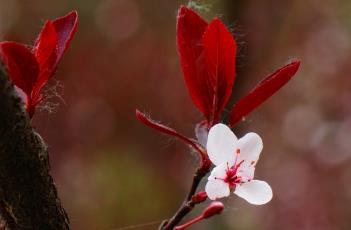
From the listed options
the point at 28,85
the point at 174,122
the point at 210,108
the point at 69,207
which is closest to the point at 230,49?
the point at 210,108

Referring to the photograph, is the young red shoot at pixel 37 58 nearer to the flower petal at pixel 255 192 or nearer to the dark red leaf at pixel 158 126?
the dark red leaf at pixel 158 126

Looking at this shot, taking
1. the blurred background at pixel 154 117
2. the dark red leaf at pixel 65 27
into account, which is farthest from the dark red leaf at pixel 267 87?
the blurred background at pixel 154 117

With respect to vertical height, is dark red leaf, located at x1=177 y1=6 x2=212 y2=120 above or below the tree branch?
above

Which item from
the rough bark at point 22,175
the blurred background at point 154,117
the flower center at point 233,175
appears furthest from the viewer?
the blurred background at point 154,117

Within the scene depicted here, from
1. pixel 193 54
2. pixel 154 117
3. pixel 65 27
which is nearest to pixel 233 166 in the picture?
pixel 193 54

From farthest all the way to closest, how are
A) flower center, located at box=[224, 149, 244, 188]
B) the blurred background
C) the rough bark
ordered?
the blurred background < flower center, located at box=[224, 149, 244, 188] < the rough bark

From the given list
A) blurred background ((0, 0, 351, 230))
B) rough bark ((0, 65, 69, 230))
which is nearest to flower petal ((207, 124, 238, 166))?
rough bark ((0, 65, 69, 230))

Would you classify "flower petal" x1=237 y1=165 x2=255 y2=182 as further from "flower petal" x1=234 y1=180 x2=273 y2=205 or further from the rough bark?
the rough bark
